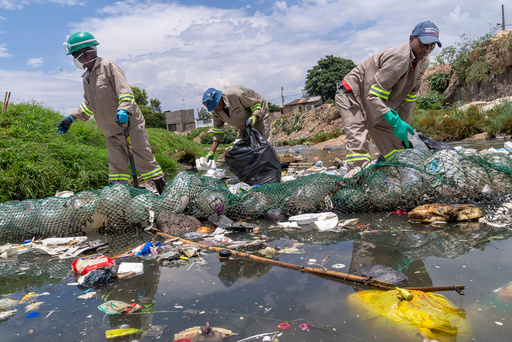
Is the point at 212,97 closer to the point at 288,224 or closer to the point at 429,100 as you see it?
the point at 288,224

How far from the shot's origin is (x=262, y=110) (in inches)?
195

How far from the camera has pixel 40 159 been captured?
194 inches

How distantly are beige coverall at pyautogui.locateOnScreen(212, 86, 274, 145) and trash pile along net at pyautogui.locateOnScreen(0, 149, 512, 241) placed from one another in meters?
1.82

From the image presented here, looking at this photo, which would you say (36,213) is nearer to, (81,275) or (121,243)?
(121,243)

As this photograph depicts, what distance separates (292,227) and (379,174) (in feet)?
3.05

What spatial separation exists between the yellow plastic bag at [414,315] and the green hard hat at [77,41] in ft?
12.0

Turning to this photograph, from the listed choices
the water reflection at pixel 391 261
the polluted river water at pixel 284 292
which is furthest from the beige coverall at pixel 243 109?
the water reflection at pixel 391 261

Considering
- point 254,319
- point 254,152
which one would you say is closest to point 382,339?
point 254,319

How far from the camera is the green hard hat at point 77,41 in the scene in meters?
3.62

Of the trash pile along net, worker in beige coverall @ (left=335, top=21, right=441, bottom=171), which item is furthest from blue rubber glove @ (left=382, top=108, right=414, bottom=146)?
the trash pile along net

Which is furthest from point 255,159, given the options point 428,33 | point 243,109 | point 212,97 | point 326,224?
A: point 428,33

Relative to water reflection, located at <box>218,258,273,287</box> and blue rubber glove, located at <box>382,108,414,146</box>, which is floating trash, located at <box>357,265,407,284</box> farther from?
blue rubber glove, located at <box>382,108,414,146</box>

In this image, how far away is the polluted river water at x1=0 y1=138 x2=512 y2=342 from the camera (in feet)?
4.37

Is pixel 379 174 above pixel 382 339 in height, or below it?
above
